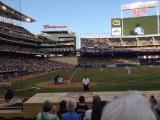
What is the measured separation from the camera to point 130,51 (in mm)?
83188

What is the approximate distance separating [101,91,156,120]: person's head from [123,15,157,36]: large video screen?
3362 inches

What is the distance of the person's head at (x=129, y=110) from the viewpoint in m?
1.62

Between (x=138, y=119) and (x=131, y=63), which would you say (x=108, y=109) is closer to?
(x=138, y=119)

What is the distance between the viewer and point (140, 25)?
273 feet

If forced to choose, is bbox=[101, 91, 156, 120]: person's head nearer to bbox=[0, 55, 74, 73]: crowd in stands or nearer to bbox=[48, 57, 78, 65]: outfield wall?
bbox=[0, 55, 74, 73]: crowd in stands

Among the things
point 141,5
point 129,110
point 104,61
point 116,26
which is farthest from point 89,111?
point 141,5

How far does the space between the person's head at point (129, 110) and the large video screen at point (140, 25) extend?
85.4m

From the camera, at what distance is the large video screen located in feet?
270

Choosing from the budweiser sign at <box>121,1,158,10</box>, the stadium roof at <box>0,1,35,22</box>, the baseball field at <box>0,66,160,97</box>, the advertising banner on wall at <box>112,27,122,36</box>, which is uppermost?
the budweiser sign at <box>121,1,158,10</box>

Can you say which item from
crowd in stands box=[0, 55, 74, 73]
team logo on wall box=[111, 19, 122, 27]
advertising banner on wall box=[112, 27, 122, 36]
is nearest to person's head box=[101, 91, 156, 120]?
crowd in stands box=[0, 55, 74, 73]

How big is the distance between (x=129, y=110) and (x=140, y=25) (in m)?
86.4

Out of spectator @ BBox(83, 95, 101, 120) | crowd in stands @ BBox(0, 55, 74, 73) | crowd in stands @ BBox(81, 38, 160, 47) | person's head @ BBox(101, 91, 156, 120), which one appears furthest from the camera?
crowd in stands @ BBox(81, 38, 160, 47)

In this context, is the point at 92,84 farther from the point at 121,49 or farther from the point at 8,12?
the point at 121,49

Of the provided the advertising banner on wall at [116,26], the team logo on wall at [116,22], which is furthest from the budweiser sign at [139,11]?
the team logo on wall at [116,22]
